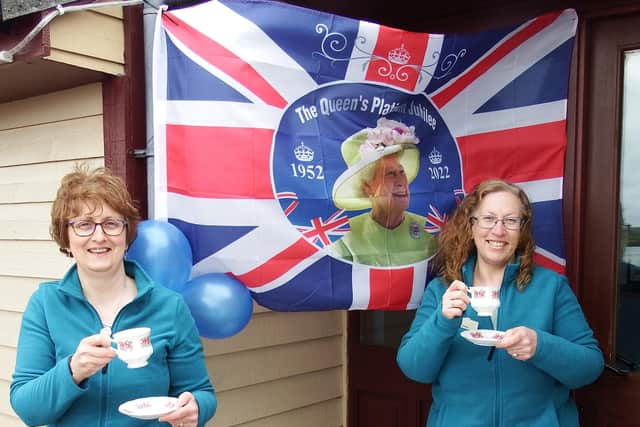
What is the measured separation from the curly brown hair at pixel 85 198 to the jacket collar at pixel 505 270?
114 cm

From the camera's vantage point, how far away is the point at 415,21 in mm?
3055

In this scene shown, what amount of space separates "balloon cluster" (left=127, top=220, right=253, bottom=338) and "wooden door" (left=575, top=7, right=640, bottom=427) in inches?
60.6

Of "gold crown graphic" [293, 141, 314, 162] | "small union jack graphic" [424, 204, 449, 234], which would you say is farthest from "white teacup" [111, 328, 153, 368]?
"small union jack graphic" [424, 204, 449, 234]

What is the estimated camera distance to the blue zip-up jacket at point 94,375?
1.57 metres

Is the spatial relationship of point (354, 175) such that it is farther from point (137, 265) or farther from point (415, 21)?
point (415, 21)

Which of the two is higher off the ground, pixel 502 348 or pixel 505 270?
pixel 505 270

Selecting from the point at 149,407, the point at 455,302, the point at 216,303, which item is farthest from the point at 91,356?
the point at 455,302

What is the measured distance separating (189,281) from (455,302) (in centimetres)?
89

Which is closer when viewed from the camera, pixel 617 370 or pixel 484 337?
pixel 484 337

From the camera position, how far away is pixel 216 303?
199cm

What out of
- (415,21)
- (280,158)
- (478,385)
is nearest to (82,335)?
(280,158)

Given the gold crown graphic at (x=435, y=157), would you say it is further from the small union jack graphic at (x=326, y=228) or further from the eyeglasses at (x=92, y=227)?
the eyeglasses at (x=92, y=227)

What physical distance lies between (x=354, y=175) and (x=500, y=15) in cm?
115

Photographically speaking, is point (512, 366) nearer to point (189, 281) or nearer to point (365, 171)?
point (365, 171)
